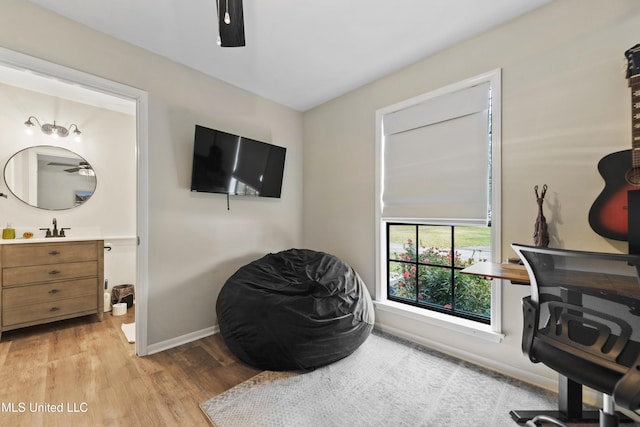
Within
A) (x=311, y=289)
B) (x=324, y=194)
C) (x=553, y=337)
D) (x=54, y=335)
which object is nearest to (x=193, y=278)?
(x=311, y=289)

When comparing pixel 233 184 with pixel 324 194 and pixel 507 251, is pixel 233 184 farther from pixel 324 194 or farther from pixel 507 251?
pixel 507 251

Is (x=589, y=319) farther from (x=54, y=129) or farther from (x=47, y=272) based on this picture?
(x=54, y=129)

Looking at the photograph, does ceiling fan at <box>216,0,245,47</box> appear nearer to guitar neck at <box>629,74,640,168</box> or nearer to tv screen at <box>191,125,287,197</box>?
tv screen at <box>191,125,287,197</box>

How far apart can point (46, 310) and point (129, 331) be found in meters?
0.85

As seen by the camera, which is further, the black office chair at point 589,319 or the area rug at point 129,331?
the area rug at point 129,331

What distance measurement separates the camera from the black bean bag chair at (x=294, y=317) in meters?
1.83

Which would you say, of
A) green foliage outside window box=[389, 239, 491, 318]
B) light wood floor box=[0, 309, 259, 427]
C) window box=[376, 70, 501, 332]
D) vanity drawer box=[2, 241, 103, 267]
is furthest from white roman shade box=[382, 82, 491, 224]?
vanity drawer box=[2, 241, 103, 267]

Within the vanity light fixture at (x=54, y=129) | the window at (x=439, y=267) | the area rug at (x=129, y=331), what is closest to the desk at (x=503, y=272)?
the window at (x=439, y=267)

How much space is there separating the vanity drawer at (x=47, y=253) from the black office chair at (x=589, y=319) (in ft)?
12.5

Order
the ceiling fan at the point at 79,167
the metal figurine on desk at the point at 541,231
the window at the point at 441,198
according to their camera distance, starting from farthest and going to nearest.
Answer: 1. the ceiling fan at the point at 79,167
2. the window at the point at 441,198
3. the metal figurine on desk at the point at 541,231

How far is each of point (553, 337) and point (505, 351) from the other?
0.86m

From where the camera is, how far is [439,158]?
2189mm

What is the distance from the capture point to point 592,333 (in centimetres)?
106

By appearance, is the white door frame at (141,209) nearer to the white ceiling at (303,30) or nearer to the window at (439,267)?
the white ceiling at (303,30)
